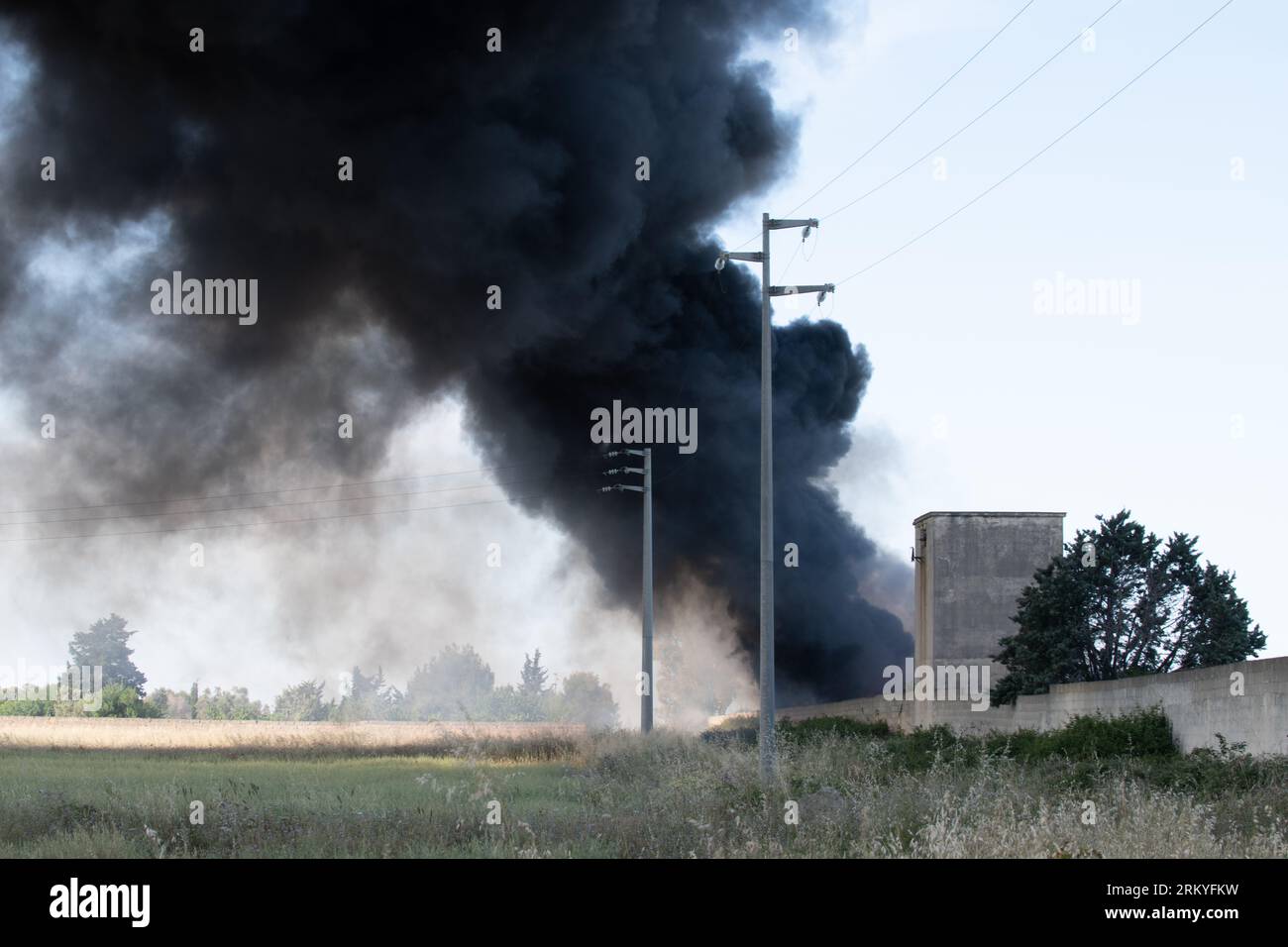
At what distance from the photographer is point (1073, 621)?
38281 millimetres

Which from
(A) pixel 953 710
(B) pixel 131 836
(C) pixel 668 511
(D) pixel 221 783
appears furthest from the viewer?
(C) pixel 668 511

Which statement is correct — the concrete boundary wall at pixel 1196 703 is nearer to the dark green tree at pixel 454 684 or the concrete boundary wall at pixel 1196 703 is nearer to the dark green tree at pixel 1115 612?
the dark green tree at pixel 1115 612

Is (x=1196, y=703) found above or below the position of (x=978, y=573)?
below

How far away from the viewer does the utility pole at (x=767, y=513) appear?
21.2 m

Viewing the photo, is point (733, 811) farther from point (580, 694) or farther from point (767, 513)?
point (580, 694)

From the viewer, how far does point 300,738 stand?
40.7 meters

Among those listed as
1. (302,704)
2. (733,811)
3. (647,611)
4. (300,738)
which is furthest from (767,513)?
(302,704)

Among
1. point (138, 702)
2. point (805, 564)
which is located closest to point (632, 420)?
point (805, 564)

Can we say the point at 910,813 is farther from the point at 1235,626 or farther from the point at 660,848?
the point at 1235,626

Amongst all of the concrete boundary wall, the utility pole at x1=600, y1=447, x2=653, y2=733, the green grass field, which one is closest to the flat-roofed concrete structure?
the concrete boundary wall

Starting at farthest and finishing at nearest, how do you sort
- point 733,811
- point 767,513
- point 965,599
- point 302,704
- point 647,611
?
1. point 302,704
2. point 965,599
3. point 647,611
4. point 767,513
5. point 733,811

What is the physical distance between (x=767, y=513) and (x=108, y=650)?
101 metres

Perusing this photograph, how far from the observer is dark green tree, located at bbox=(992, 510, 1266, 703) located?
124ft

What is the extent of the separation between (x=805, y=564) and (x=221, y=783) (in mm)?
34310
